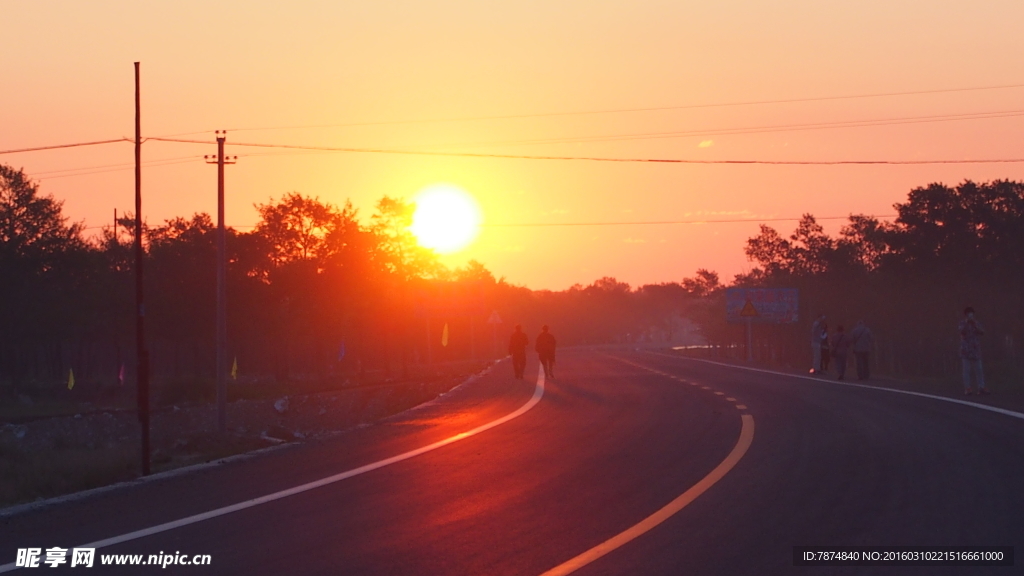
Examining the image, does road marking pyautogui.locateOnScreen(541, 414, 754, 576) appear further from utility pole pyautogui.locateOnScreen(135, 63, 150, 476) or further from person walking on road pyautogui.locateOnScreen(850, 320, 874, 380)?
person walking on road pyautogui.locateOnScreen(850, 320, 874, 380)

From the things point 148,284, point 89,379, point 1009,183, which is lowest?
point 89,379

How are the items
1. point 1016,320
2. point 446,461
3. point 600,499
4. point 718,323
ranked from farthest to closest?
point 718,323, point 1016,320, point 446,461, point 600,499

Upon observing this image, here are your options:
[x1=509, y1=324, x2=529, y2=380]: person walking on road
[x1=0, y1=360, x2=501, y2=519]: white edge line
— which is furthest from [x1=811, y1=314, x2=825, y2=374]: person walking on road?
[x1=0, y1=360, x2=501, y2=519]: white edge line

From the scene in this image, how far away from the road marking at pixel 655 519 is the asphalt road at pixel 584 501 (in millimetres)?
79

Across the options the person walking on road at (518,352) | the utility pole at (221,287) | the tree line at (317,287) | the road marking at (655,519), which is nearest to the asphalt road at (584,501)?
the road marking at (655,519)

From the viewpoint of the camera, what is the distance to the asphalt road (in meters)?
7.46

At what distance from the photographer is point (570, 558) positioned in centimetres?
732

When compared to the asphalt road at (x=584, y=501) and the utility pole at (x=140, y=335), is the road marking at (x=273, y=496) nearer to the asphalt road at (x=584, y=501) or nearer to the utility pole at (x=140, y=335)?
the asphalt road at (x=584, y=501)

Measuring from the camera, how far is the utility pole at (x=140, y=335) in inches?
479

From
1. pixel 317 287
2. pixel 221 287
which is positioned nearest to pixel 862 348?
pixel 221 287

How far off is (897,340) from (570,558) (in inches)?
2368

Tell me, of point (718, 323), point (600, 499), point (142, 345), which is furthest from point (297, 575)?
point (718, 323)

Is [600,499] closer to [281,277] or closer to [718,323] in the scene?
[281,277]

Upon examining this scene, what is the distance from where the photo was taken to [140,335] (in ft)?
45.2
